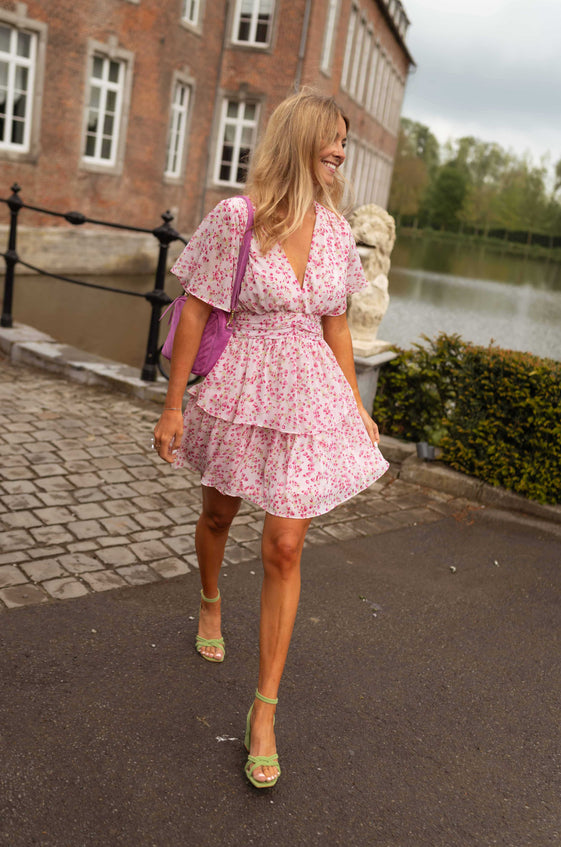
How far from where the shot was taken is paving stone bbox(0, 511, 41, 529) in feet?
13.4

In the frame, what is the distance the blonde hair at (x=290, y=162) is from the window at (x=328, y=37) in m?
25.5

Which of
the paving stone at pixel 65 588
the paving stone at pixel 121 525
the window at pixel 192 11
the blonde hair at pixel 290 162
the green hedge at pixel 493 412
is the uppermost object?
the window at pixel 192 11

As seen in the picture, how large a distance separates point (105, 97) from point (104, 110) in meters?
0.27

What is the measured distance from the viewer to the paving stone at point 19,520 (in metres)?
4.10

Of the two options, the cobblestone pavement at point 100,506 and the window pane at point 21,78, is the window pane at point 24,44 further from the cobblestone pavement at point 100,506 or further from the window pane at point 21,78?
the cobblestone pavement at point 100,506

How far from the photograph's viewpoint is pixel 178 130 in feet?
70.2

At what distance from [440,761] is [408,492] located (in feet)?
9.56

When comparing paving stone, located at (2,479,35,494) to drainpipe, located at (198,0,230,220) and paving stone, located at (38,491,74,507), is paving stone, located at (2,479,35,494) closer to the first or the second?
paving stone, located at (38,491,74,507)

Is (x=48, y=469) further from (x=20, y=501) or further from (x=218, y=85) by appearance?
(x=218, y=85)

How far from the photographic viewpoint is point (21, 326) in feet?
26.8

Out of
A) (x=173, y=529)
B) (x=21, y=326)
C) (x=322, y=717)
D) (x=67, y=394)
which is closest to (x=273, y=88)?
(x=21, y=326)

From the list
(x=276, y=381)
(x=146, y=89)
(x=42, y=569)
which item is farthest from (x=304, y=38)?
(x=276, y=381)

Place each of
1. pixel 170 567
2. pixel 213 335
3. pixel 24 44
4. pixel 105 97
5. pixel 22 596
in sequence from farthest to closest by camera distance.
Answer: pixel 105 97 → pixel 24 44 → pixel 170 567 → pixel 22 596 → pixel 213 335

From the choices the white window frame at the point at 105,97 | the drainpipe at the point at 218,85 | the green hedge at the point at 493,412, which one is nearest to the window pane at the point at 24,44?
the white window frame at the point at 105,97
